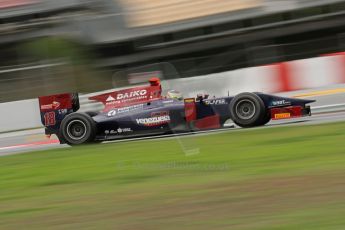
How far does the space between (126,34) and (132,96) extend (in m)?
12.6

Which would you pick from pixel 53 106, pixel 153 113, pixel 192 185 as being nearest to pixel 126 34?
pixel 53 106

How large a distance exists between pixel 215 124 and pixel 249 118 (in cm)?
60

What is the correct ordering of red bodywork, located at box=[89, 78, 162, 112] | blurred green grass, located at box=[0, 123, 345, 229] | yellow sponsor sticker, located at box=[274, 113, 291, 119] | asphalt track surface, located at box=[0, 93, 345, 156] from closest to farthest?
blurred green grass, located at box=[0, 123, 345, 229]
yellow sponsor sticker, located at box=[274, 113, 291, 119]
asphalt track surface, located at box=[0, 93, 345, 156]
red bodywork, located at box=[89, 78, 162, 112]

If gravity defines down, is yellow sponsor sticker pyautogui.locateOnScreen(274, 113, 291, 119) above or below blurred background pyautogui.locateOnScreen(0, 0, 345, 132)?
below

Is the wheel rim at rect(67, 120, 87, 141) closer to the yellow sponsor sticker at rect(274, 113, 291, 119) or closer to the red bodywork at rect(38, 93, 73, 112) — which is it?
the red bodywork at rect(38, 93, 73, 112)

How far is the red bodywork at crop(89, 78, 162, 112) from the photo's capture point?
10.7m

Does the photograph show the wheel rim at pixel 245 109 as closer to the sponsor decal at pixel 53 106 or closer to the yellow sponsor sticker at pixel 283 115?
the yellow sponsor sticker at pixel 283 115

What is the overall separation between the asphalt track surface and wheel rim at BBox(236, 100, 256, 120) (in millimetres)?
231

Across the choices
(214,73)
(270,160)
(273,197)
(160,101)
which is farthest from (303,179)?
(214,73)

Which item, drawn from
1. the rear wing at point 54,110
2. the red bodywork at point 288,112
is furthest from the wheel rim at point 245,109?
the rear wing at point 54,110

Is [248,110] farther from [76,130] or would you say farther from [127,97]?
[76,130]

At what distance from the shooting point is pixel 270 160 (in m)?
6.97

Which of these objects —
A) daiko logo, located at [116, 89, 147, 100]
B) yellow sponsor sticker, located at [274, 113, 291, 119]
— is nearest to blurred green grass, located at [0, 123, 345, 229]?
yellow sponsor sticker, located at [274, 113, 291, 119]

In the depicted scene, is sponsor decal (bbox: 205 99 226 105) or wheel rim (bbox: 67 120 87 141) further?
wheel rim (bbox: 67 120 87 141)
